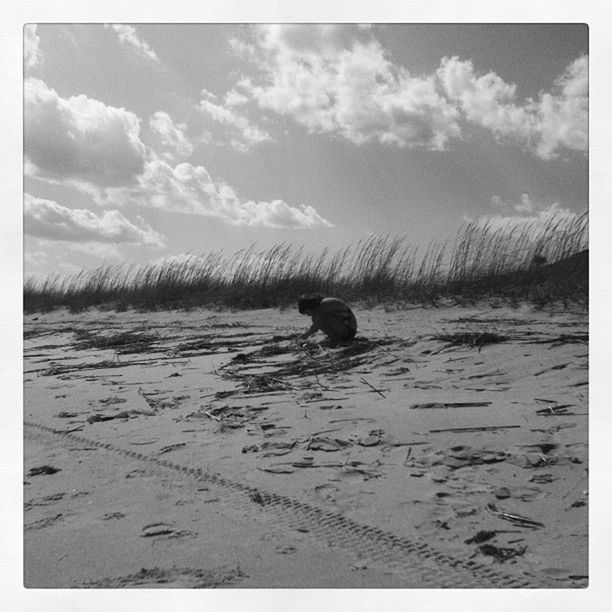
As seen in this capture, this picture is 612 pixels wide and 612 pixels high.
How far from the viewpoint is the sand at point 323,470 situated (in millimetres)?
1757

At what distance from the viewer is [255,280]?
7039 mm

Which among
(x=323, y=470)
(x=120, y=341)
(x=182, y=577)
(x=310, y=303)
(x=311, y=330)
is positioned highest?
(x=310, y=303)

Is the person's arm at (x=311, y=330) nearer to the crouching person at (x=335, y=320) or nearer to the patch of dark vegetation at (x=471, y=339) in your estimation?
the crouching person at (x=335, y=320)

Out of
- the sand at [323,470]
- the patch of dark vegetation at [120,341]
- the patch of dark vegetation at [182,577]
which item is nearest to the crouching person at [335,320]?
the sand at [323,470]

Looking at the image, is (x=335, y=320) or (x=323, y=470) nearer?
(x=323, y=470)

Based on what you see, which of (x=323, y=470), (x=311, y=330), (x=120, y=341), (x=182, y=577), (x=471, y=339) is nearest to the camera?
(x=182, y=577)

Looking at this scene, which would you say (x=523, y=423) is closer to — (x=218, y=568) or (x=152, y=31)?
(x=218, y=568)

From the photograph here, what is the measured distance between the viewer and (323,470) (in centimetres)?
220

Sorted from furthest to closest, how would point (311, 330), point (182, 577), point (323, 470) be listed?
point (311, 330) → point (323, 470) → point (182, 577)

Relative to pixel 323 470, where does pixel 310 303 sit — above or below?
above

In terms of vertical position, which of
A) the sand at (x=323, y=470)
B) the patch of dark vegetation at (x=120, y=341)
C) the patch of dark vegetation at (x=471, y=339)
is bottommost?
the sand at (x=323, y=470)

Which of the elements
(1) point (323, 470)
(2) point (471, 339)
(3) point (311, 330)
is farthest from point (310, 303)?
(1) point (323, 470)

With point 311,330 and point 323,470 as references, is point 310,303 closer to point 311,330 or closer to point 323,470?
point 311,330
